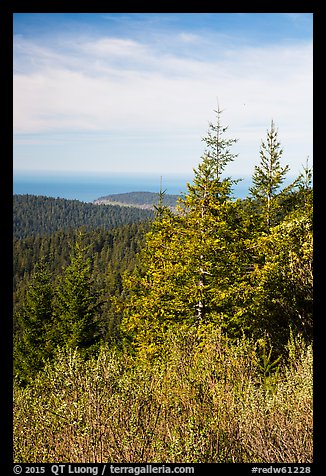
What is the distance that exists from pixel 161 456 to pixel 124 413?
0.57m

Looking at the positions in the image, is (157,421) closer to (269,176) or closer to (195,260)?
(195,260)

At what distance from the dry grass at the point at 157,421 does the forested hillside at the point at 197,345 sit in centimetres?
1

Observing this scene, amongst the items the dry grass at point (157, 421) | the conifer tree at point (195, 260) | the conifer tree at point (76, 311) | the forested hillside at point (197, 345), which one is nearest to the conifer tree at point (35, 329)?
the forested hillside at point (197, 345)

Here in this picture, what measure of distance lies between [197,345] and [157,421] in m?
3.89

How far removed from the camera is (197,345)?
827 centimetres

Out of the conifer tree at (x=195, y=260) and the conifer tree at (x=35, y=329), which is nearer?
the conifer tree at (x=195, y=260)

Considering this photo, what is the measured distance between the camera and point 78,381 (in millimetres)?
4680

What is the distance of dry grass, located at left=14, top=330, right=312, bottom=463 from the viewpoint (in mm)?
3916

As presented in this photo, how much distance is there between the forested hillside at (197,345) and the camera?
411 cm

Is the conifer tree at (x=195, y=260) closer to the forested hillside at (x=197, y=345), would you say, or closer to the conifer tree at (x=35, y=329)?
the forested hillside at (x=197, y=345)

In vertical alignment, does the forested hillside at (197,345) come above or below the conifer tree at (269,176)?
below

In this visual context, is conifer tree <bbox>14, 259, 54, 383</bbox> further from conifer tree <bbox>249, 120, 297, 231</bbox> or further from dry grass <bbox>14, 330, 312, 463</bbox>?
dry grass <bbox>14, 330, 312, 463</bbox>
